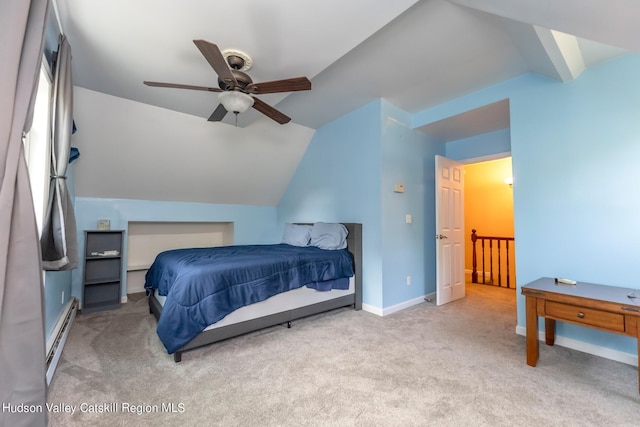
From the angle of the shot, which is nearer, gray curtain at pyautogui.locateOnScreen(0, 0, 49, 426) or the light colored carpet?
gray curtain at pyautogui.locateOnScreen(0, 0, 49, 426)

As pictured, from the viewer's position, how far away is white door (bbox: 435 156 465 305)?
375cm

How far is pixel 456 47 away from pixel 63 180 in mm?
3360

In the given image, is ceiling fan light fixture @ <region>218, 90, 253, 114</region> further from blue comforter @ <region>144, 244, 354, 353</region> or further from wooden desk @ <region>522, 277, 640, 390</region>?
wooden desk @ <region>522, 277, 640, 390</region>

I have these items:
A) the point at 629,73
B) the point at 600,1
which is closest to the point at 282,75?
the point at 600,1

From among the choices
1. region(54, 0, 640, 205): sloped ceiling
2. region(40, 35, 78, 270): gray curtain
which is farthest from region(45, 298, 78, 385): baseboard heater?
region(54, 0, 640, 205): sloped ceiling

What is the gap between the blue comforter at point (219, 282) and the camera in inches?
84.6

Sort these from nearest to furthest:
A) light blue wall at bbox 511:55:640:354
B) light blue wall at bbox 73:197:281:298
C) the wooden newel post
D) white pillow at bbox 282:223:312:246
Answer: light blue wall at bbox 511:55:640:354 < light blue wall at bbox 73:197:281:298 < white pillow at bbox 282:223:312:246 < the wooden newel post

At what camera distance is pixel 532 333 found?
211cm

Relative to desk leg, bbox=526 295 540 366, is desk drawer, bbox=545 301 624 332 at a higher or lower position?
higher

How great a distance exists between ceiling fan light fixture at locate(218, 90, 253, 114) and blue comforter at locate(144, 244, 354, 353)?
1385 millimetres

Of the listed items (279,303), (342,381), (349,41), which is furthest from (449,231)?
(349,41)

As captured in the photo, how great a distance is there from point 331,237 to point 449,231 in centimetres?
179

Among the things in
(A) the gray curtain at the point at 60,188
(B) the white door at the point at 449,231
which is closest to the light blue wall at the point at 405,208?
(B) the white door at the point at 449,231

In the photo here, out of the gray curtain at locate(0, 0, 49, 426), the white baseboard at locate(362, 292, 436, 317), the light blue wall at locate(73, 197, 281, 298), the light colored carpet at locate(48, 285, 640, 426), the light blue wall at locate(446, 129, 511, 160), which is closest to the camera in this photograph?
the gray curtain at locate(0, 0, 49, 426)
